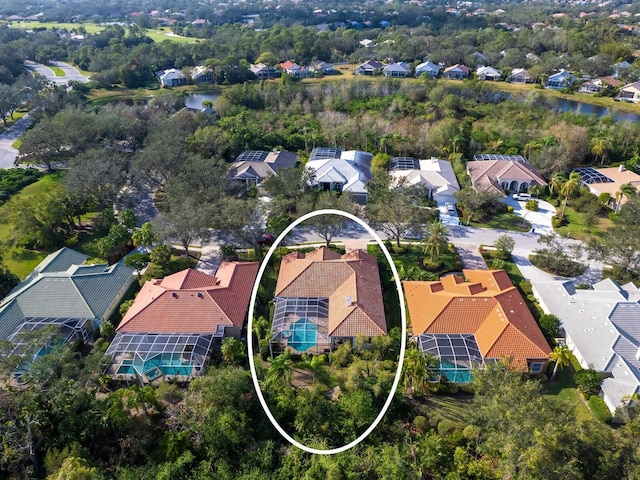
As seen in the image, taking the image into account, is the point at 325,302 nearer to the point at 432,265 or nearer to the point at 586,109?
the point at 432,265

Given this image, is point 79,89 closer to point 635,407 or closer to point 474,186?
point 474,186

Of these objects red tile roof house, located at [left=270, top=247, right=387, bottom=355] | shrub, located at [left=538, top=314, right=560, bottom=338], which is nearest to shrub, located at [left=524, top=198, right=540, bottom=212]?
shrub, located at [left=538, top=314, right=560, bottom=338]

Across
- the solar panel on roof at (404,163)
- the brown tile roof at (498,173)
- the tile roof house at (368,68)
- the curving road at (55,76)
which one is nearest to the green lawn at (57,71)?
the curving road at (55,76)

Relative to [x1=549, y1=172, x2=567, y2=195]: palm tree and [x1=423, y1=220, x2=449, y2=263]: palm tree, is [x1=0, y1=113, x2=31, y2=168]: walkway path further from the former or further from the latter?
[x1=549, y1=172, x2=567, y2=195]: palm tree

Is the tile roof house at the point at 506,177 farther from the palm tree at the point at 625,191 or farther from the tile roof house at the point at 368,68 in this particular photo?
the tile roof house at the point at 368,68

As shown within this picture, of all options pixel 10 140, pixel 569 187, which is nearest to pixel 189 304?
pixel 569 187

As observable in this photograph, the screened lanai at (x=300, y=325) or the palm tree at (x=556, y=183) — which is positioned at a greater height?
the screened lanai at (x=300, y=325)
